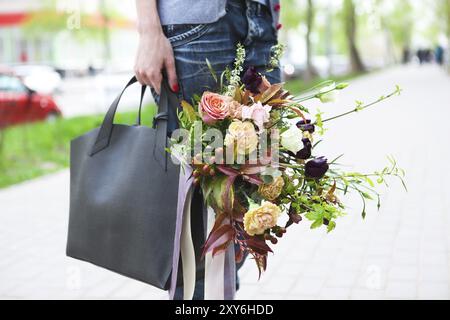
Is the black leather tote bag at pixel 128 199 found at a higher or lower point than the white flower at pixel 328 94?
lower

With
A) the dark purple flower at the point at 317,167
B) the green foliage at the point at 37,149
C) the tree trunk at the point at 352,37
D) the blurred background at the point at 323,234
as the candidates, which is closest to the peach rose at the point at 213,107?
the dark purple flower at the point at 317,167

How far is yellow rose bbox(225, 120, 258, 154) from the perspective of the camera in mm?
1753

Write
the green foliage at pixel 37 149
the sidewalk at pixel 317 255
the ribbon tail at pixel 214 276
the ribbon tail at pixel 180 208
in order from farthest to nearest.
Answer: the green foliage at pixel 37 149
the sidewalk at pixel 317 255
the ribbon tail at pixel 214 276
the ribbon tail at pixel 180 208

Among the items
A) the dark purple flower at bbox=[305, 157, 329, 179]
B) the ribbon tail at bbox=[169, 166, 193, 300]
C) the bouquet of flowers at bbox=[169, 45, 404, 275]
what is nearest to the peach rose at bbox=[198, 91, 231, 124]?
the bouquet of flowers at bbox=[169, 45, 404, 275]

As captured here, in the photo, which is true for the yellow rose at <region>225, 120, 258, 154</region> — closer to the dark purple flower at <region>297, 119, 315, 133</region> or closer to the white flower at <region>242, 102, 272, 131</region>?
the white flower at <region>242, 102, 272, 131</region>

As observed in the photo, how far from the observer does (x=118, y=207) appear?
2006 millimetres


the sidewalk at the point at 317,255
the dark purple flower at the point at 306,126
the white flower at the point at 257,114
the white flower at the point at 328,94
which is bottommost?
the sidewalk at the point at 317,255

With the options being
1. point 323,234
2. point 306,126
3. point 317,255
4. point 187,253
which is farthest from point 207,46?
point 323,234

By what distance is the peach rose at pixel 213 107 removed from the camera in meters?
1.79

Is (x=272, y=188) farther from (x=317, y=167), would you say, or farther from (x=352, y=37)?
(x=352, y=37)

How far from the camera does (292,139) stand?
1815 mm

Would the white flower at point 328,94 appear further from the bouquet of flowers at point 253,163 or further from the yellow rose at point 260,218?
the yellow rose at point 260,218
